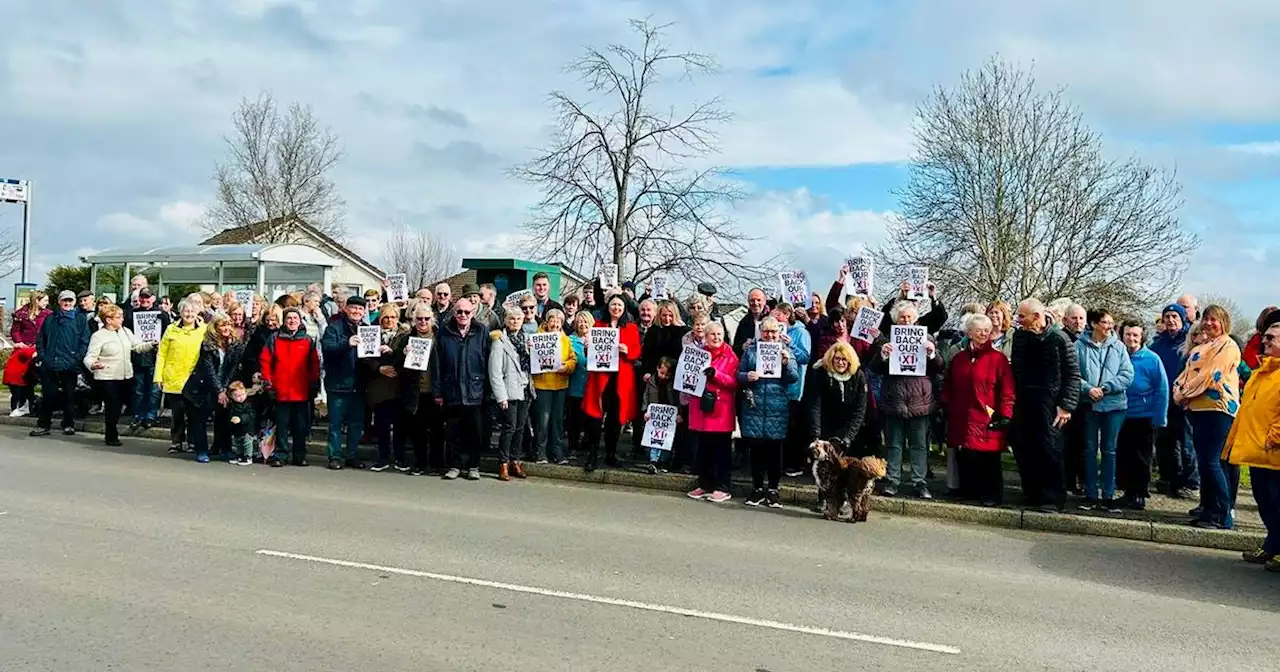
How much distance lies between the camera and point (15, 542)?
7410 millimetres

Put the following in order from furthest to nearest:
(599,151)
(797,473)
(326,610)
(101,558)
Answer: (599,151)
(797,473)
(101,558)
(326,610)

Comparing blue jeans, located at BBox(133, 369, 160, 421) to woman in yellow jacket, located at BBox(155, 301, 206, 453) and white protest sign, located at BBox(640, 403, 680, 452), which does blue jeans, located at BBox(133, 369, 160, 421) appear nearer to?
woman in yellow jacket, located at BBox(155, 301, 206, 453)

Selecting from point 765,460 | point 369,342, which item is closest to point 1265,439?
point 765,460

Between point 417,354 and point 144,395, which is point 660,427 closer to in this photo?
point 417,354

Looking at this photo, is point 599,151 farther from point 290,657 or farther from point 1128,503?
point 290,657

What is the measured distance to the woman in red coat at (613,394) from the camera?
11539 millimetres

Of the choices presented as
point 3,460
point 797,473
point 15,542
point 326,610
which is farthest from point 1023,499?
point 3,460

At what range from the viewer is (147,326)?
46.3ft

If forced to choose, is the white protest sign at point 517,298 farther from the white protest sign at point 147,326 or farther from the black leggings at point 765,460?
the white protest sign at point 147,326

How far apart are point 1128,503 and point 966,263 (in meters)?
23.8

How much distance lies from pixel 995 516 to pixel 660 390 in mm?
3821

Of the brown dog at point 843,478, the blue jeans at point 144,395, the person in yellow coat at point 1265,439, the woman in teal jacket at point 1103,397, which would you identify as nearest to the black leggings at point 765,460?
the brown dog at point 843,478

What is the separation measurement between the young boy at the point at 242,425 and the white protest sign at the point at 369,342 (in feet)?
5.12

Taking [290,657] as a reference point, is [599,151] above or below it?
above
